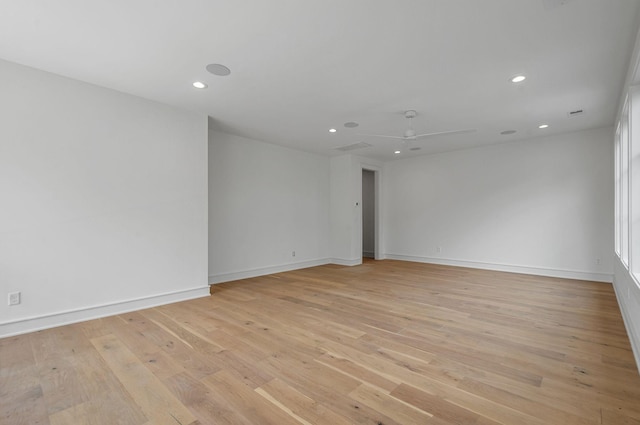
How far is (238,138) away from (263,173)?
83 centimetres

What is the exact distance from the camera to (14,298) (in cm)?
285

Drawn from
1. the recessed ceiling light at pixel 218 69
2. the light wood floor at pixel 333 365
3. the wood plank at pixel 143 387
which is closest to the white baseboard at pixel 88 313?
the light wood floor at pixel 333 365

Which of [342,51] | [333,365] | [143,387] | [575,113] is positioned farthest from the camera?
[575,113]

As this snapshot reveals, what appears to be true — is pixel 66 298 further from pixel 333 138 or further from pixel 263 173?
pixel 333 138

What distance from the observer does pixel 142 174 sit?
12.1 feet

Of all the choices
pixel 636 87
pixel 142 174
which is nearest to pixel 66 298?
pixel 142 174

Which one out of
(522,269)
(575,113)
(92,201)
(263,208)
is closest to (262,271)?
(263,208)

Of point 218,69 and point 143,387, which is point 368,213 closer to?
point 218,69

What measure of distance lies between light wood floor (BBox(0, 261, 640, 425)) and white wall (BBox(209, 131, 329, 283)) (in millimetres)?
1576

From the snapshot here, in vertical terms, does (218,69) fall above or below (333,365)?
above

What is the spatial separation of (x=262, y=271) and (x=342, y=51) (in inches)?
170

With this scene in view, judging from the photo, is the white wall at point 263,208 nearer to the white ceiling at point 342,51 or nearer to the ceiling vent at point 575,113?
the white ceiling at point 342,51

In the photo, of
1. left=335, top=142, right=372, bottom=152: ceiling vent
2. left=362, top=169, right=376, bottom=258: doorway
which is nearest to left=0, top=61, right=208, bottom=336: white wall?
left=335, top=142, right=372, bottom=152: ceiling vent

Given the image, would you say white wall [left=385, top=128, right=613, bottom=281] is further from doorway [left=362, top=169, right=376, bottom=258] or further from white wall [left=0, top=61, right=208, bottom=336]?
white wall [left=0, top=61, right=208, bottom=336]
